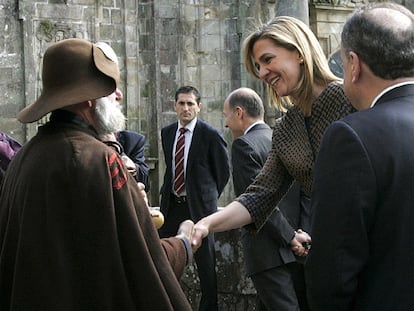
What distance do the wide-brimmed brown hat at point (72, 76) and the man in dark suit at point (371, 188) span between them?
3.53ft

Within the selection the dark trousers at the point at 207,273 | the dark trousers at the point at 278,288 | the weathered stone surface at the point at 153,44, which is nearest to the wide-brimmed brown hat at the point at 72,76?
the dark trousers at the point at 278,288

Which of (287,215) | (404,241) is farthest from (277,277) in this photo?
(404,241)

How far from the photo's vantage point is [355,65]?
3012 mm

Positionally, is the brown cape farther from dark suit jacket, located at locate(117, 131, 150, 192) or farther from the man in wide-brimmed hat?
dark suit jacket, located at locate(117, 131, 150, 192)

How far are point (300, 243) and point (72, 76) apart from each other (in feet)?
9.07

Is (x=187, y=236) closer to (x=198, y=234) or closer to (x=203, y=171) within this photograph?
(x=198, y=234)

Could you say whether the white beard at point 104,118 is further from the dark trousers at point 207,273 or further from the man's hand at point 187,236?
the dark trousers at point 207,273

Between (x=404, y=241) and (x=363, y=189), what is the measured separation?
8.7 inches

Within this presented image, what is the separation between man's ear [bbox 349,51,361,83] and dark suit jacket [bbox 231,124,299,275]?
3175 mm

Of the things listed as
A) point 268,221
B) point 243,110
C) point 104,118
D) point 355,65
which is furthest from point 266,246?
point 355,65

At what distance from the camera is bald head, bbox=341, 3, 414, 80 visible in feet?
9.70

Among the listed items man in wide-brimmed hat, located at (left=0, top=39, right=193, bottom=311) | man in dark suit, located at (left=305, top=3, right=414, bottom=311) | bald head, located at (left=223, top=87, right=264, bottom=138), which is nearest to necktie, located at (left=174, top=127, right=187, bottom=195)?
bald head, located at (left=223, top=87, right=264, bottom=138)

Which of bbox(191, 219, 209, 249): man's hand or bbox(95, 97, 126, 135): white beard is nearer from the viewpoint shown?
bbox(95, 97, 126, 135): white beard

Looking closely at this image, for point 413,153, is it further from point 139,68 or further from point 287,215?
point 139,68
